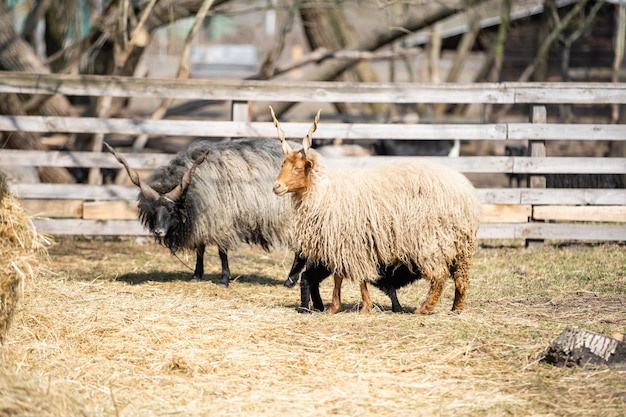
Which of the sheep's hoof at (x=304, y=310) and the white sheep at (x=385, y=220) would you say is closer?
the white sheep at (x=385, y=220)

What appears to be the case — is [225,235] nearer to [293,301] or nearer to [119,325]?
[293,301]

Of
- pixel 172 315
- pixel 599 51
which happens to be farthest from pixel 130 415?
pixel 599 51

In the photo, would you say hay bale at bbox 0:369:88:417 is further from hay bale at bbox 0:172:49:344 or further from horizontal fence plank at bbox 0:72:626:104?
horizontal fence plank at bbox 0:72:626:104

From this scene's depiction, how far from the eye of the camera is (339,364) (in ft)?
17.9

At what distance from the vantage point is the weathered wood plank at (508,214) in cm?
1028

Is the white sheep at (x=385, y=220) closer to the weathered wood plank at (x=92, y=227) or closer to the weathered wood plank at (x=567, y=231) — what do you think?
the weathered wood plank at (x=567, y=231)

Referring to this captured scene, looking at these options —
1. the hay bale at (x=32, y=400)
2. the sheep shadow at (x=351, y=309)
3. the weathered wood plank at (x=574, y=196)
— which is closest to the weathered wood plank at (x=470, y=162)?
the weathered wood plank at (x=574, y=196)

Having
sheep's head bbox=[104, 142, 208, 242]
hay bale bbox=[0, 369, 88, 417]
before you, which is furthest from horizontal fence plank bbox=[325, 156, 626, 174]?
hay bale bbox=[0, 369, 88, 417]

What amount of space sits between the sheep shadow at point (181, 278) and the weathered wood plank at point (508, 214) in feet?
9.61

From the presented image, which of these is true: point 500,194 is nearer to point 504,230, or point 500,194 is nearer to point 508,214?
point 508,214

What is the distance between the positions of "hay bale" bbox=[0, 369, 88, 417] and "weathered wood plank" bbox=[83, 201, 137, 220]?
601 cm

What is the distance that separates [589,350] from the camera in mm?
5348

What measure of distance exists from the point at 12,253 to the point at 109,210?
5227 millimetres

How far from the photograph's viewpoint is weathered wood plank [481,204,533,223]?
10.3 meters
